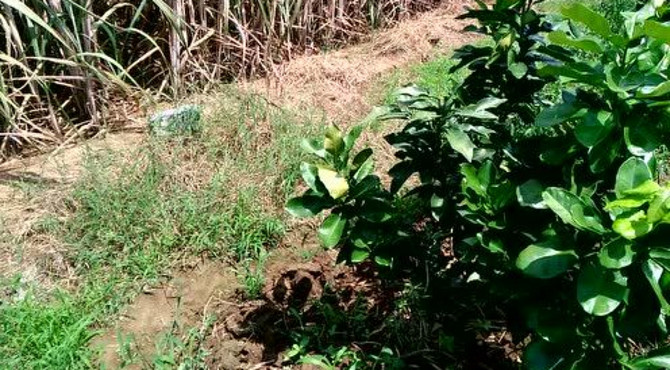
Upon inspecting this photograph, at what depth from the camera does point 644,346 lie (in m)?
1.95

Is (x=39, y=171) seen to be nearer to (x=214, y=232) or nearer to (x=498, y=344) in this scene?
(x=214, y=232)

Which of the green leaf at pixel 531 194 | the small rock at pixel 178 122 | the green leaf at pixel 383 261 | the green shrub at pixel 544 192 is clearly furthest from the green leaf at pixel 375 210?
the small rock at pixel 178 122

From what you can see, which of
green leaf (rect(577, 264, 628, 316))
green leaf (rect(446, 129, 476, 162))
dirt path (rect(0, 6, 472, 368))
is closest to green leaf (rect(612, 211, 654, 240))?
green leaf (rect(577, 264, 628, 316))

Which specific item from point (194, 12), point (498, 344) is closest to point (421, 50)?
point (194, 12)

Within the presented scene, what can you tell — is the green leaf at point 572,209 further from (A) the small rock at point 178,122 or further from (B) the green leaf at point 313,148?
(A) the small rock at point 178,122

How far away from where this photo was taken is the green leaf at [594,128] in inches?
54.9

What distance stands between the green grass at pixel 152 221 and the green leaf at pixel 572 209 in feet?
4.35

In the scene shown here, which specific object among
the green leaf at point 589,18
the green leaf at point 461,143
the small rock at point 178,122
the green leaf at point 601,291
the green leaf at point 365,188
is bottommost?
the small rock at point 178,122

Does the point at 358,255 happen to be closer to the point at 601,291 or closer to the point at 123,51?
the point at 601,291

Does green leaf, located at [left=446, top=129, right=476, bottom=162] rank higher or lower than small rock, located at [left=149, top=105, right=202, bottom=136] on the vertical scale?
higher

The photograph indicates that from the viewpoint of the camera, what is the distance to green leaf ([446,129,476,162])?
169cm

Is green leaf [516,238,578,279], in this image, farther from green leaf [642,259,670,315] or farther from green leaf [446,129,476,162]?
green leaf [446,129,476,162]

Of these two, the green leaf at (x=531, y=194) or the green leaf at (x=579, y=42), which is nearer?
the green leaf at (x=579, y=42)

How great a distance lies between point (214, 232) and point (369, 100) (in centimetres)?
148
